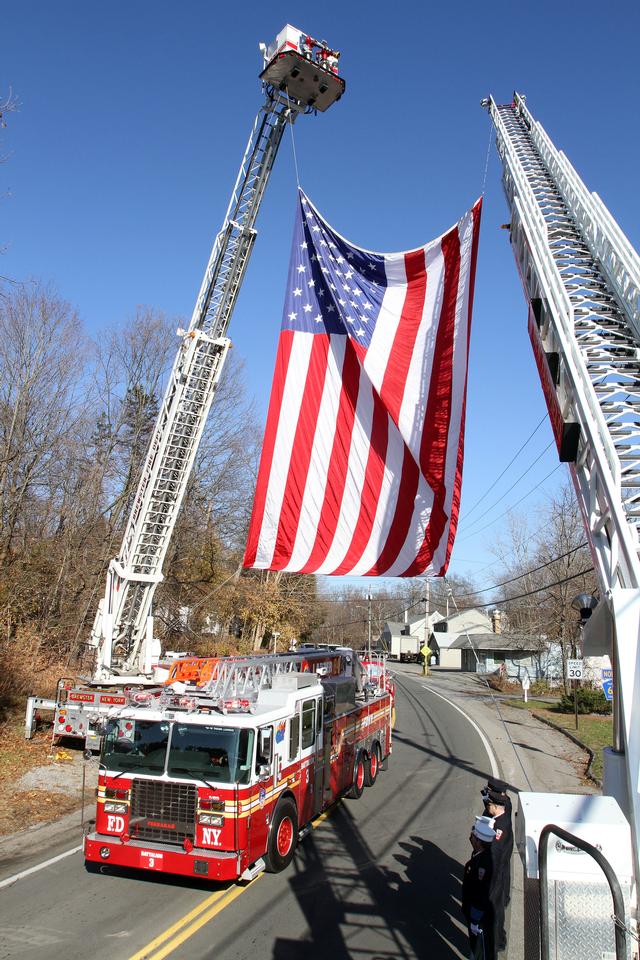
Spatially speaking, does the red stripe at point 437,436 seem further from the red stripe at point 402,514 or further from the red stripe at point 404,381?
the red stripe at point 404,381

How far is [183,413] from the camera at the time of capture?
49.3 feet

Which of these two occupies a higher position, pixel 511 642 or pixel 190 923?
pixel 511 642

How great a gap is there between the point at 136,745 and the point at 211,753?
1036 mm

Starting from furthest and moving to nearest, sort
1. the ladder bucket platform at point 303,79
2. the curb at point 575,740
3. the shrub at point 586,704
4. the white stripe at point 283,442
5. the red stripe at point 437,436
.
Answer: the shrub at point 586,704, the ladder bucket platform at point 303,79, the curb at point 575,740, the red stripe at point 437,436, the white stripe at point 283,442

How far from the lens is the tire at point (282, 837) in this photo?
27.5 ft

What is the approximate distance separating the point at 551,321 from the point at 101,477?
79.9 ft

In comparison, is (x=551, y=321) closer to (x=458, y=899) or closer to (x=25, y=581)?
(x=458, y=899)

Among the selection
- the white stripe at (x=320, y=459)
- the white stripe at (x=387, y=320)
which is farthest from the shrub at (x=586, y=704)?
the white stripe at (x=387, y=320)

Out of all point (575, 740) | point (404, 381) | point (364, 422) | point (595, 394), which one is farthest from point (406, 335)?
point (575, 740)

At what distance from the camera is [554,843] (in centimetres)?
409

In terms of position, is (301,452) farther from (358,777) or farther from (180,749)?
(358,777)

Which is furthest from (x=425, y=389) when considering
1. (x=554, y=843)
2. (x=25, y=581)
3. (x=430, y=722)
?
(x=25, y=581)

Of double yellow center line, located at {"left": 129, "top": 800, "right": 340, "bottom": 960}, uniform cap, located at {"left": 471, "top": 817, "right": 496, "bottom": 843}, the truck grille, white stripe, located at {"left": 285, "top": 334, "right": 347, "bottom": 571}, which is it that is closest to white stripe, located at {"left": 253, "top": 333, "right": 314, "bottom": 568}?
white stripe, located at {"left": 285, "top": 334, "right": 347, "bottom": 571}

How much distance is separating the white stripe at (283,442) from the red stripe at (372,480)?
131cm
